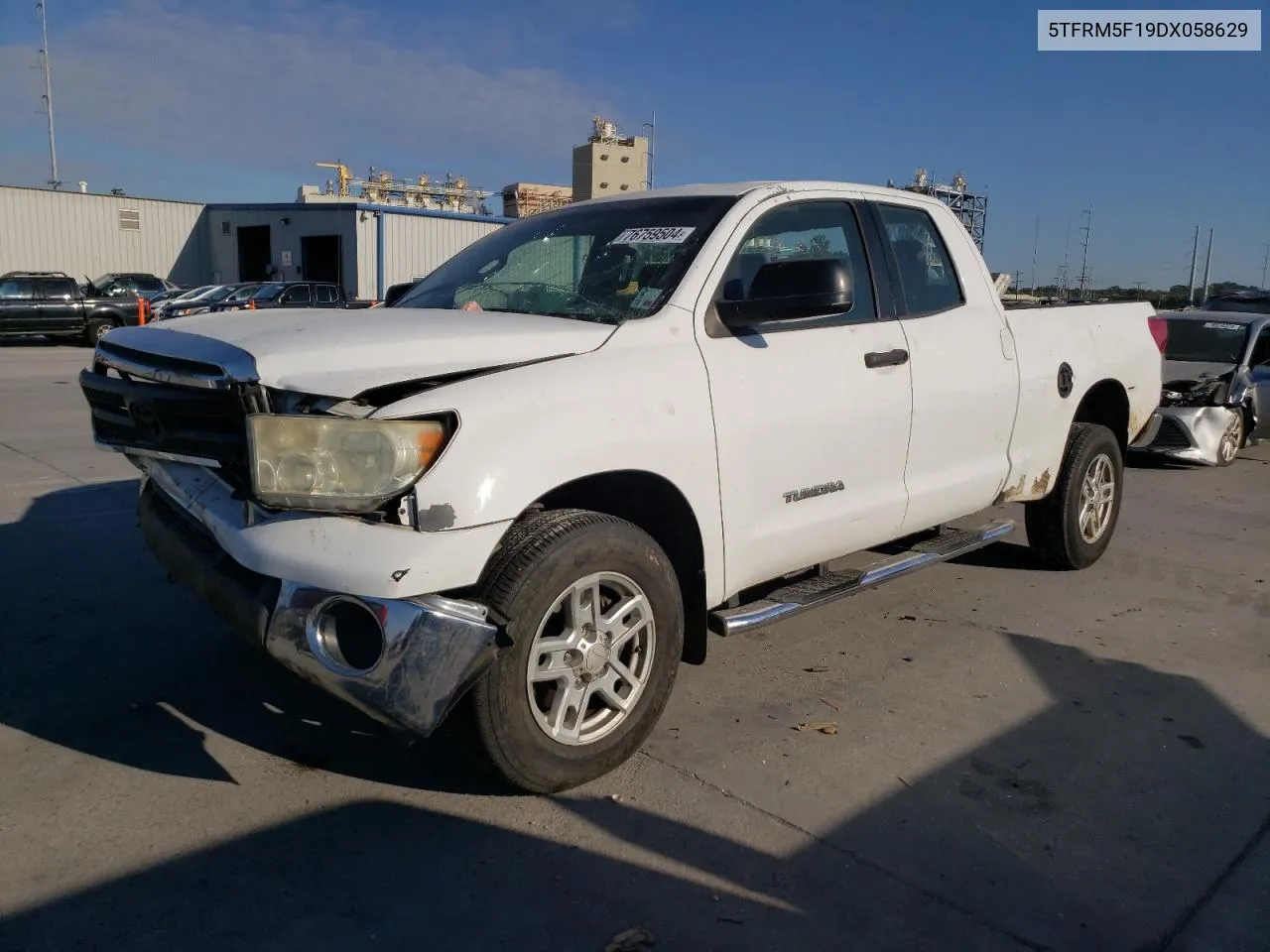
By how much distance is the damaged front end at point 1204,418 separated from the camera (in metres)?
9.82

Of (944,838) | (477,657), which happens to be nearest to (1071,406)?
(944,838)

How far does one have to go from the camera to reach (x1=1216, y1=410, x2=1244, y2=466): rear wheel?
32.8ft

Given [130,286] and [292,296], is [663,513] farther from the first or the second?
[130,286]

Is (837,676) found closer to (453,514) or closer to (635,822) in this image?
(635,822)

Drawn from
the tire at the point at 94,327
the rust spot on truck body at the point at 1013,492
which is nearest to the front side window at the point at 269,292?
the tire at the point at 94,327

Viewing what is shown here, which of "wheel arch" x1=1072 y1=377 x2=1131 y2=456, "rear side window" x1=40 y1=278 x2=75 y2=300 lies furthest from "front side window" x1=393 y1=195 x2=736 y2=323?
"rear side window" x1=40 y1=278 x2=75 y2=300

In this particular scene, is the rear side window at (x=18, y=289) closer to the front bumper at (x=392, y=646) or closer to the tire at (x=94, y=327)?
the tire at (x=94, y=327)

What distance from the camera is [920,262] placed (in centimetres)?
469

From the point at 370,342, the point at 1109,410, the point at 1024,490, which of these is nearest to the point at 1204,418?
the point at 1109,410

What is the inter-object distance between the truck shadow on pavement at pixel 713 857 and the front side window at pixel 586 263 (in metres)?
1.65

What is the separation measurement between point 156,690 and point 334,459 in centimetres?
175

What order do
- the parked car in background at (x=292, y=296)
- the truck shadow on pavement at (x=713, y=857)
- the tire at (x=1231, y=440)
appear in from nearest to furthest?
the truck shadow on pavement at (x=713, y=857) < the tire at (x=1231, y=440) < the parked car in background at (x=292, y=296)

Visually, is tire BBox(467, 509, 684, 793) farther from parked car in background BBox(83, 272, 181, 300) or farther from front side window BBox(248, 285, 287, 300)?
parked car in background BBox(83, 272, 181, 300)

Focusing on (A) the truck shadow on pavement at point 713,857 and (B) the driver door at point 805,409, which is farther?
(B) the driver door at point 805,409
